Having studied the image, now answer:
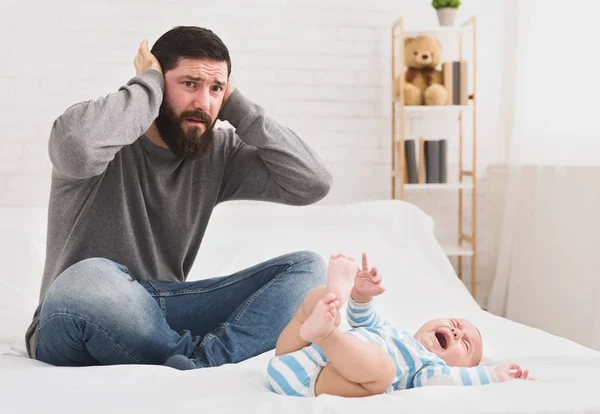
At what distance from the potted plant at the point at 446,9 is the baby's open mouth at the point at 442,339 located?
2.02 m

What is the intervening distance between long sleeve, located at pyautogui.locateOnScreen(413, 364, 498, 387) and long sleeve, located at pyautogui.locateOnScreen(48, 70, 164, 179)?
76cm

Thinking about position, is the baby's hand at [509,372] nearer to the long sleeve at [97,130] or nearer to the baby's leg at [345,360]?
the baby's leg at [345,360]

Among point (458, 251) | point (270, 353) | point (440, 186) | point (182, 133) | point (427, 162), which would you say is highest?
point (182, 133)

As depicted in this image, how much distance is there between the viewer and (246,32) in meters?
3.17

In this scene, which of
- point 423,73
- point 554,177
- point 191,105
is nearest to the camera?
point 191,105

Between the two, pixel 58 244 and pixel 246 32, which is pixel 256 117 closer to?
pixel 58 244

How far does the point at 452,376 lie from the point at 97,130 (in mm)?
840

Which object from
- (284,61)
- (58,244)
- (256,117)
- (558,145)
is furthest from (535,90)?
(58,244)

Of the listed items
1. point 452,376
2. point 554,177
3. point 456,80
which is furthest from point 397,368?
point 456,80

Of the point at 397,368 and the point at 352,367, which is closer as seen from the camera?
the point at 352,367

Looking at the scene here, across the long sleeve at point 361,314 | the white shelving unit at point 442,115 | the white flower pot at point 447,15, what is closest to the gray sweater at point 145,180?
the long sleeve at point 361,314

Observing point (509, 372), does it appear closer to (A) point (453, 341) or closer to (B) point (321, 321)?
(A) point (453, 341)

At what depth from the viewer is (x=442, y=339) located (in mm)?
1399

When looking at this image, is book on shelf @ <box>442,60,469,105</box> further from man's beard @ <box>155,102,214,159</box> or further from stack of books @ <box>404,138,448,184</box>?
man's beard @ <box>155,102,214,159</box>
